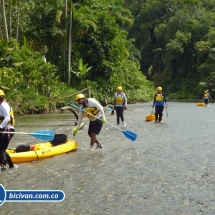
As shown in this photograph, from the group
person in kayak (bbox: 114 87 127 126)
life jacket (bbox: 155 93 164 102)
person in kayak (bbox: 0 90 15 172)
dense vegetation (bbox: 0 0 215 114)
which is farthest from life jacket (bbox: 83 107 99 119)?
dense vegetation (bbox: 0 0 215 114)

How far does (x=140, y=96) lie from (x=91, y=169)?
35.2 metres

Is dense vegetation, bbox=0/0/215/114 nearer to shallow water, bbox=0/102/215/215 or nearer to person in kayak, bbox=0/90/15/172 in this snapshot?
shallow water, bbox=0/102/215/215

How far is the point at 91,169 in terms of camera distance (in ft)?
29.5

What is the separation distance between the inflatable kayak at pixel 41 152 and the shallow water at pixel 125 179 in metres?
0.19

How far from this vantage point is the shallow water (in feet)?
21.1

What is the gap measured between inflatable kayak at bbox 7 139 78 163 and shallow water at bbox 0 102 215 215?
185 mm

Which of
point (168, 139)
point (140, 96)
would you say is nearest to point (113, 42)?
point (140, 96)

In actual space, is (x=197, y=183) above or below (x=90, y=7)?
below

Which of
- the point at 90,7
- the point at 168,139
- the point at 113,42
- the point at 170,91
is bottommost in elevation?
the point at 170,91

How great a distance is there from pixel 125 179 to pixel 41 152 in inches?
108

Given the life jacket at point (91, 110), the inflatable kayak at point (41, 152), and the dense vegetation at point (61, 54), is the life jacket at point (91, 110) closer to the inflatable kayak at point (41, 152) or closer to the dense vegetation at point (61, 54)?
the inflatable kayak at point (41, 152)

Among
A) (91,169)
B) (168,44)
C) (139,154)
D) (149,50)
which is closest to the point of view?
(91,169)

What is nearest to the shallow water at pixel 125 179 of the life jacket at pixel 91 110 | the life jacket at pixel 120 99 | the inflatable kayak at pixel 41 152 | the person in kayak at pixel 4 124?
the inflatable kayak at pixel 41 152

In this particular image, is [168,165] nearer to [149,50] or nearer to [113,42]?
[113,42]
